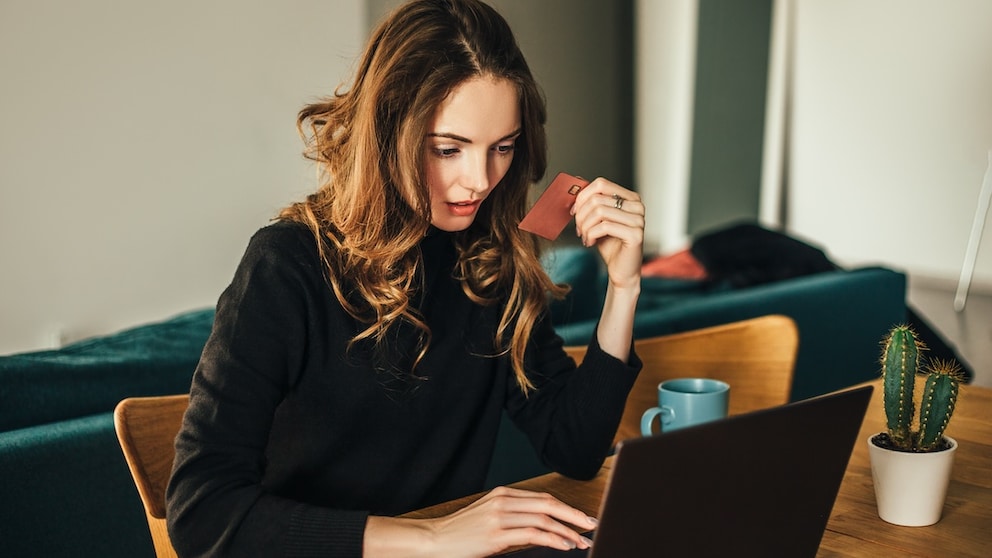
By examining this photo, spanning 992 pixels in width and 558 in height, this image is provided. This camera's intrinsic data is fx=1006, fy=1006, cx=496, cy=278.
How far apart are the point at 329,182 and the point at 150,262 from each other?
2.84 meters

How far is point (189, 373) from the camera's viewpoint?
5.71 feet

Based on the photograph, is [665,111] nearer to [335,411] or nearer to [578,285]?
[578,285]

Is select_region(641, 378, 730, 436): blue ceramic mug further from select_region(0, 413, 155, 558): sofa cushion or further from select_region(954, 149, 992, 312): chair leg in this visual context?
select_region(954, 149, 992, 312): chair leg

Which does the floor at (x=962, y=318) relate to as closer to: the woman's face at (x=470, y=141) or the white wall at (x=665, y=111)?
the white wall at (x=665, y=111)

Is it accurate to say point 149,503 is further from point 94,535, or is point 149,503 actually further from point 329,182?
point 329,182

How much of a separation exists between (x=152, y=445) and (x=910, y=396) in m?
0.92

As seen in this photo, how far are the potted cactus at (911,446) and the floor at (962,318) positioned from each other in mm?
3441

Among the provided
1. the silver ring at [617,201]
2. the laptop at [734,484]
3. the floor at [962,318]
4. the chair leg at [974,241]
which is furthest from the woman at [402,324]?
the chair leg at [974,241]

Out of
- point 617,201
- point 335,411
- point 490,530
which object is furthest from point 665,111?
point 490,530

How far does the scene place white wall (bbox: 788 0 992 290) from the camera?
4629 mm

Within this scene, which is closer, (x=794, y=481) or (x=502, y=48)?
(x=794, y=481)

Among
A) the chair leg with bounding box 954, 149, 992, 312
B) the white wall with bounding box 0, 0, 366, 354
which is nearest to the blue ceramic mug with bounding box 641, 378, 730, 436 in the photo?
the white wall with bounding box 0, 0, 366, 354

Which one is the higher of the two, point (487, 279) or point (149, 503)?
point (487, 279)

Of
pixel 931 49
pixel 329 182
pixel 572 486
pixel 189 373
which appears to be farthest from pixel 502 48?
pixel 931 49
